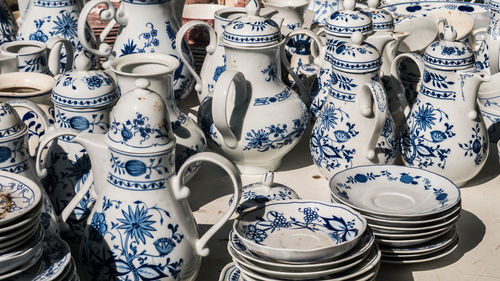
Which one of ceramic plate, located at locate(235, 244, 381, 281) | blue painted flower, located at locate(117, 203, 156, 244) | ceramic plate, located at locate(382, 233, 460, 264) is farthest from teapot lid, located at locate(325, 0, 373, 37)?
blue painted flower, located at locate(117, 203, 156, 244)

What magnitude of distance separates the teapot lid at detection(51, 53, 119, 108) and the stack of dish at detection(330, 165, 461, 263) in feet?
1.86

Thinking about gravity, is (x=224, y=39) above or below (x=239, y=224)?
above

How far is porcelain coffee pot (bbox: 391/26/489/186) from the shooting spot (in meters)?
1.94

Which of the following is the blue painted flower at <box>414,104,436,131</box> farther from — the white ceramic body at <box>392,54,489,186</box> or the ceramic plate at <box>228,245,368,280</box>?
the ceramic plate at <box>228,245,368,280</box>

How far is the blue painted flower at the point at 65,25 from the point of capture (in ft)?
7.83

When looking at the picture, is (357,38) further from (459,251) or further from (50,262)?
(50,262)

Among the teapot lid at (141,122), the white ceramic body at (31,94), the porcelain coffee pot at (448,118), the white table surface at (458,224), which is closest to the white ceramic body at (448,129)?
the porcelain coffee pot at (448,118)

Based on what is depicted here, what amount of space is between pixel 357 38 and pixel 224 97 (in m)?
0.37

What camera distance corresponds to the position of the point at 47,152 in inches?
67.0

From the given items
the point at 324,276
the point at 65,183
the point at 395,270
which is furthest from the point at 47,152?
the point at 395,270

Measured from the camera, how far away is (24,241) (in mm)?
1293

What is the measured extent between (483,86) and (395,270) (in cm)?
83

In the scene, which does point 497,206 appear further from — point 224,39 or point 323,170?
point 224,39

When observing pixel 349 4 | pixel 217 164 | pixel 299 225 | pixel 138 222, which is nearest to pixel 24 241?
pixel 138 222
